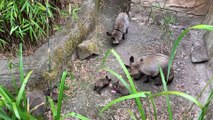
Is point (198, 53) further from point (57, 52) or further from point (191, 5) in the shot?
point (57, 52)

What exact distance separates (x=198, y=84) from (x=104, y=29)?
1.72 meters

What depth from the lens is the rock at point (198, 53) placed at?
148 inches

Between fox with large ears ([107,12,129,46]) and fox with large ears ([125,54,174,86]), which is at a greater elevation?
fox with large ears ([107,12,129,46])

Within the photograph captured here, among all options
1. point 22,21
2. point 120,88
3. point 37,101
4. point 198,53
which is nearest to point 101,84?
point 120,88

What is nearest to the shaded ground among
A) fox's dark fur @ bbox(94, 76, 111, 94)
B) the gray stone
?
fox's dark fur @ bbox(94, 76, 111, 94)

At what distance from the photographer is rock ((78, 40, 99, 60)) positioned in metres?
3.82

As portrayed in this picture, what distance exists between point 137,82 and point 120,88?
0.31 metres

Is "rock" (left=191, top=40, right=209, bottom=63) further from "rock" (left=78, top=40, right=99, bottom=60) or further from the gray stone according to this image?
the gray stone

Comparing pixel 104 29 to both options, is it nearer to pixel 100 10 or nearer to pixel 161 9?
pixel 100 10

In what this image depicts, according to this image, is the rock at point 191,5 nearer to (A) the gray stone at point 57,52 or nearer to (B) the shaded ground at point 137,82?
(B) the shaded ground at point 137,82

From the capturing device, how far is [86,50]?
12.5ft

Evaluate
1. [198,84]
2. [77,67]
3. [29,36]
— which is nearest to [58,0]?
[29,36]

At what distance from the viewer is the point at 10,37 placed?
3.37 metres

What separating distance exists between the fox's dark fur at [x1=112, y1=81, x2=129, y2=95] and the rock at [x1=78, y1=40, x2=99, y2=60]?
25.1 inches
